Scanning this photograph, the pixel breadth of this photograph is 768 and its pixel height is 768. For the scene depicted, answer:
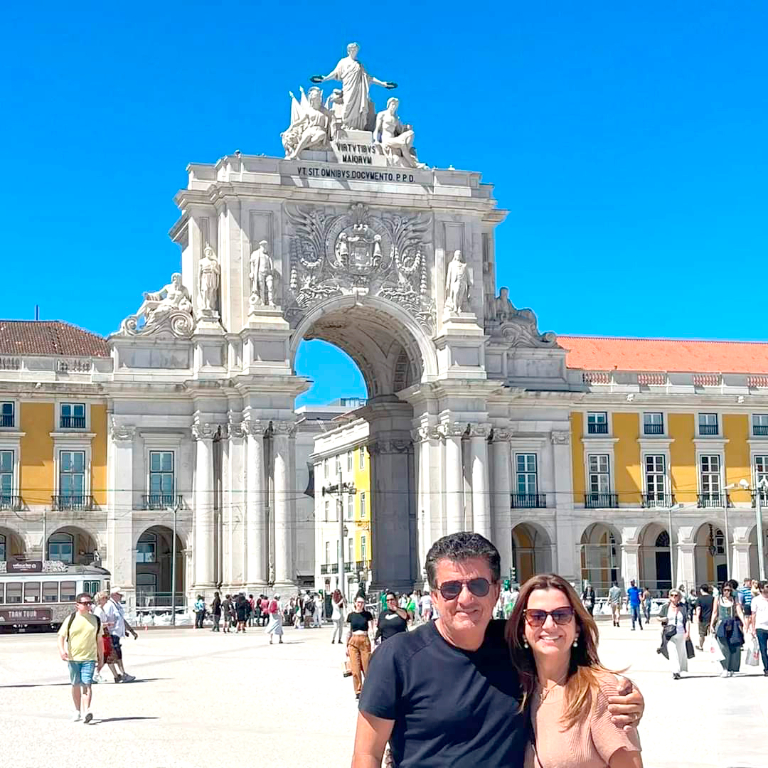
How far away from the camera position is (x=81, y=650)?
18.9 m

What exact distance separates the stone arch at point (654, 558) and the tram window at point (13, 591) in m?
29.8

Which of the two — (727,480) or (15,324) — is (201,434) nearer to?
(15,324)

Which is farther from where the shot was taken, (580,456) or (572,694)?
(580,456)

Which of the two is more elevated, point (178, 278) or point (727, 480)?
point (178, 278)

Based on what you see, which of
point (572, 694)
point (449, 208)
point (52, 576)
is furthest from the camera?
point (449, 208)

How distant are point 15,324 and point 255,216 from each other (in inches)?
598

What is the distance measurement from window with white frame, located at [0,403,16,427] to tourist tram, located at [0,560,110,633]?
7.75m

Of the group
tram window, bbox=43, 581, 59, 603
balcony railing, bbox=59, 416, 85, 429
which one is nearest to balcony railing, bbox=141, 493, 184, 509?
balcony railing, bbox=59, 416, 85, 429

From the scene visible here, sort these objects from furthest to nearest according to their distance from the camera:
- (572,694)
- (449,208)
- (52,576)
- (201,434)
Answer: (449,208)
(201,434)
(52,576)
(572,694)

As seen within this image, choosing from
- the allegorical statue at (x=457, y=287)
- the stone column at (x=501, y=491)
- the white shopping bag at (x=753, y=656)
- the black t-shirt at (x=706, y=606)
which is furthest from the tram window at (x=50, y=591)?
the white shopping bag at (x=753, y=656)

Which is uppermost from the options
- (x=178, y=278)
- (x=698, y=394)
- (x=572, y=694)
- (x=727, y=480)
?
(x=178, y=278)

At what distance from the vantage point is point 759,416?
6562cm

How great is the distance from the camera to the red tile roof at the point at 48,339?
62469 millimetres

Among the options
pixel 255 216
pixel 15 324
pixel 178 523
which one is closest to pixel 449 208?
pixel 255 216
